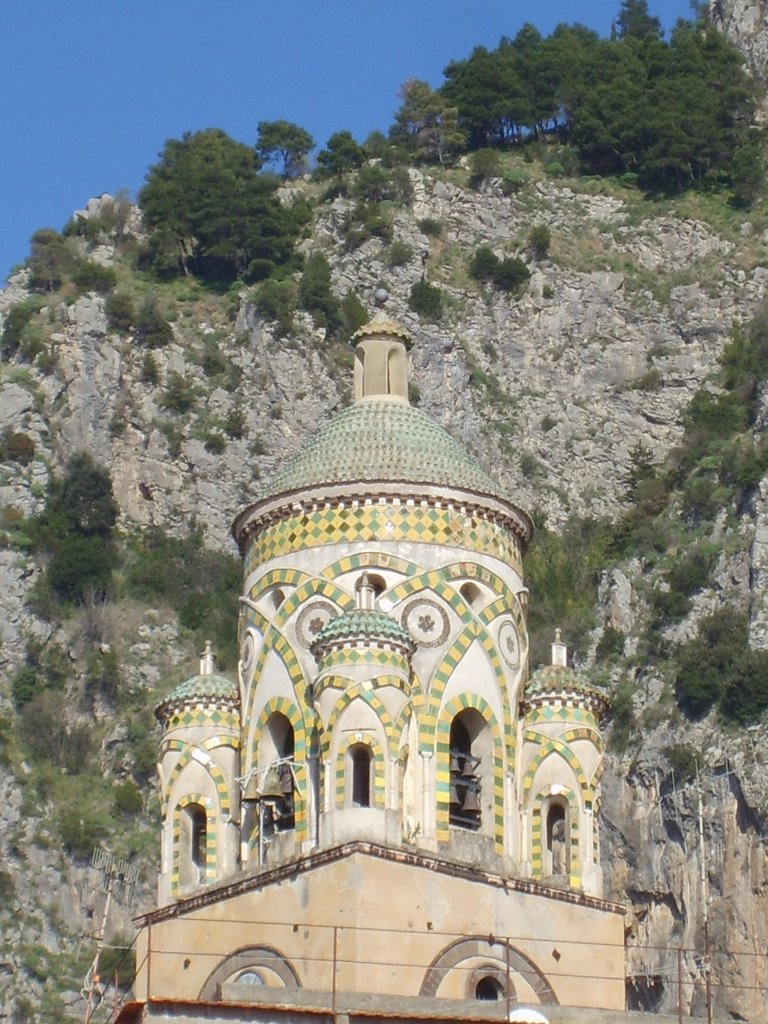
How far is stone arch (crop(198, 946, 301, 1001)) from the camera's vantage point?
28.4 metres

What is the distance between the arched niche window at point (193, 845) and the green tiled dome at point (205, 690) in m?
1.33

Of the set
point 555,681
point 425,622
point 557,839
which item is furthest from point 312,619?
point 557,839

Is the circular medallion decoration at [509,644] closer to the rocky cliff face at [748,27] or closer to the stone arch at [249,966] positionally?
the stone arch at [249,966]

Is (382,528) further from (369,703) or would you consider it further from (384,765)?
(384,765)

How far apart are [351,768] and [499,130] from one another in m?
82.7

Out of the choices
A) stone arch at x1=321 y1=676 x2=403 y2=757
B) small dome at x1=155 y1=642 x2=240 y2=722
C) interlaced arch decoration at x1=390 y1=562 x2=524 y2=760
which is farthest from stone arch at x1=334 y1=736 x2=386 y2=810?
small dome at x1=155 y1=642 x2=240 y2=722

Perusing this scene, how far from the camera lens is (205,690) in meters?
32.1

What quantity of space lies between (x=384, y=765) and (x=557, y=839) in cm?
331

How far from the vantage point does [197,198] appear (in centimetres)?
10338

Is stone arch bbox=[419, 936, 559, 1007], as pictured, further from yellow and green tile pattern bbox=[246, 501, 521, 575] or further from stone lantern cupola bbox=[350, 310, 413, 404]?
stone lantern cupola bbox=[350, 310, 413, 404]

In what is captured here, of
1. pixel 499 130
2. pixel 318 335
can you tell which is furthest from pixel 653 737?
pixel 499 130

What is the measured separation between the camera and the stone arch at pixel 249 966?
93.3ft

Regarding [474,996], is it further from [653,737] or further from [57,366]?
[57,366]

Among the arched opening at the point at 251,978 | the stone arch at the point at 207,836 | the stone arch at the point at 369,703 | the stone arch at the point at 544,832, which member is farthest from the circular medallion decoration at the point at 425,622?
the arched opening at the point at 251,978
